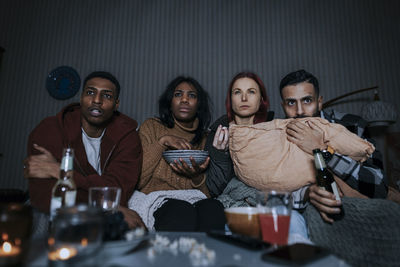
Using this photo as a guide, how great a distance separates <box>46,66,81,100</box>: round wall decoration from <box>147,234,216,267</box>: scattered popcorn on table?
2420mm

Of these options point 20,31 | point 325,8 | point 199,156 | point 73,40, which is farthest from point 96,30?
point 325,8

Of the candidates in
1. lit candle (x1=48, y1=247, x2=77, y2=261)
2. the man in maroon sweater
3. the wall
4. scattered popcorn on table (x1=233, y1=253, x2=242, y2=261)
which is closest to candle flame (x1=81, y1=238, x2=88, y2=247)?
lit candle (x1=48, y1=247, x2=77, y2=261)

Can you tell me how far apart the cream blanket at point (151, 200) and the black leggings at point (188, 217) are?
0.10 ft

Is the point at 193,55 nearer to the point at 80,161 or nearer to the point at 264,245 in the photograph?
the point at 80,161

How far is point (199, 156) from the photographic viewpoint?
122 cm

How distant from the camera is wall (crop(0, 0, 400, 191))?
2.47 m

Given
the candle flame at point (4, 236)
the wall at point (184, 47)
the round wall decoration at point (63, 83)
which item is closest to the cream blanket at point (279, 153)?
the candle flame at point (4, 236)

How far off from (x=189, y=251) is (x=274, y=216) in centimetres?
23

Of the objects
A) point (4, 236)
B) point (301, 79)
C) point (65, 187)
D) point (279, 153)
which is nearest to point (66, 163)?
point (65, 187)

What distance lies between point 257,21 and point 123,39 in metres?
1.55

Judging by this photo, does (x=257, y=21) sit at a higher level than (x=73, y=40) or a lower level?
higher

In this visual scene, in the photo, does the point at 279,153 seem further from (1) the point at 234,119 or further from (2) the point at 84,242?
(2) the point at 84,242

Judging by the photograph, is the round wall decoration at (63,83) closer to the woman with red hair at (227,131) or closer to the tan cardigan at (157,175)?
the tan cardigan at (157,175)

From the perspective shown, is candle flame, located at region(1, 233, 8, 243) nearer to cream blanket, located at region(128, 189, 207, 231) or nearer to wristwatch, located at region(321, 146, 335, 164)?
cream blanket, located at region(128, 189, 207, 231)
